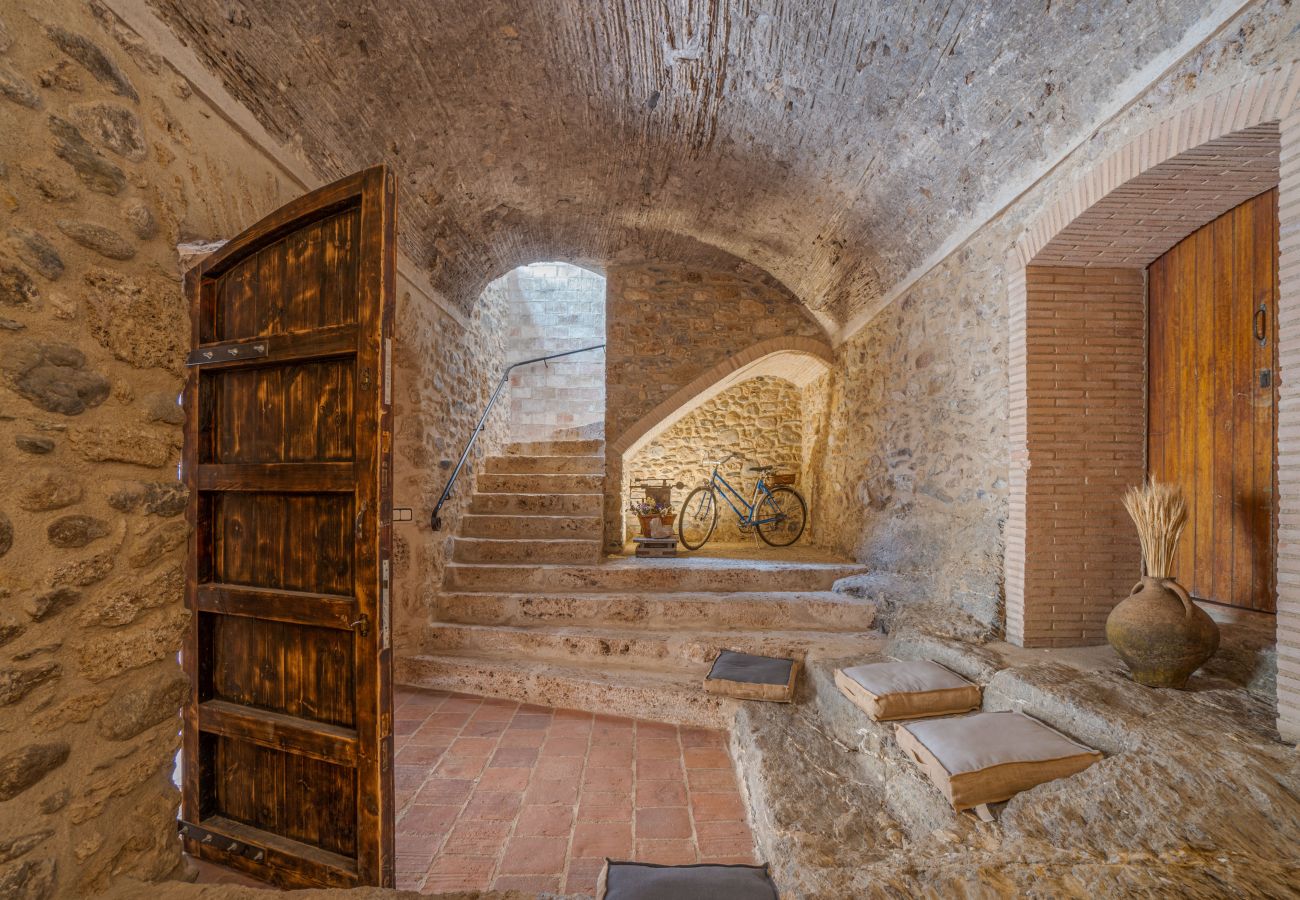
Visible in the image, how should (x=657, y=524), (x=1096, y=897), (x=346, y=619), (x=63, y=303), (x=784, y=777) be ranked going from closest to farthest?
(x=1096, y=897) → (x=63, y=303) → (x=346, y=619) → (x=784, y=777) → (x=657, y=524)

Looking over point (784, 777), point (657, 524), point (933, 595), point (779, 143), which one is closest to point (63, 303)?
point (784, 777)

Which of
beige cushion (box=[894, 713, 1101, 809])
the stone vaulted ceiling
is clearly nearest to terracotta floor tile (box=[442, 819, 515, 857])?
beige cushion (box=[894, 713, 1101, 809])

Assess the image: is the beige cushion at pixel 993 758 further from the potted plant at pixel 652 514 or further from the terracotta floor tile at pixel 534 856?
the potted plant at pixel 652 514

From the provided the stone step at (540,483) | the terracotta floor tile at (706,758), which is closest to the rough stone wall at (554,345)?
the stone step at (540,483)

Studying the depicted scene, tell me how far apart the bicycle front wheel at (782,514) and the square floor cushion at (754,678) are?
3.22 metres

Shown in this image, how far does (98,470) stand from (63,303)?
0.43 m

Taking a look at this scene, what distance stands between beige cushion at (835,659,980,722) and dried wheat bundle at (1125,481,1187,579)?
2.87ft

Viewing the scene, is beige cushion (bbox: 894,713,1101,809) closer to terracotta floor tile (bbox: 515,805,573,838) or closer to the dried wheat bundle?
the dried wheat bundle

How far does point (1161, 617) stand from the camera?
2.13 metres

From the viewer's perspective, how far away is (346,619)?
157 cm

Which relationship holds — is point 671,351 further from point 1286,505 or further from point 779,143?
point 1286,505

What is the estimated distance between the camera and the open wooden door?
1562 mm

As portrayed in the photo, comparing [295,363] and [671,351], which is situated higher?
Result: [671,351]

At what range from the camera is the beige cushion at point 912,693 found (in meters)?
2.42
